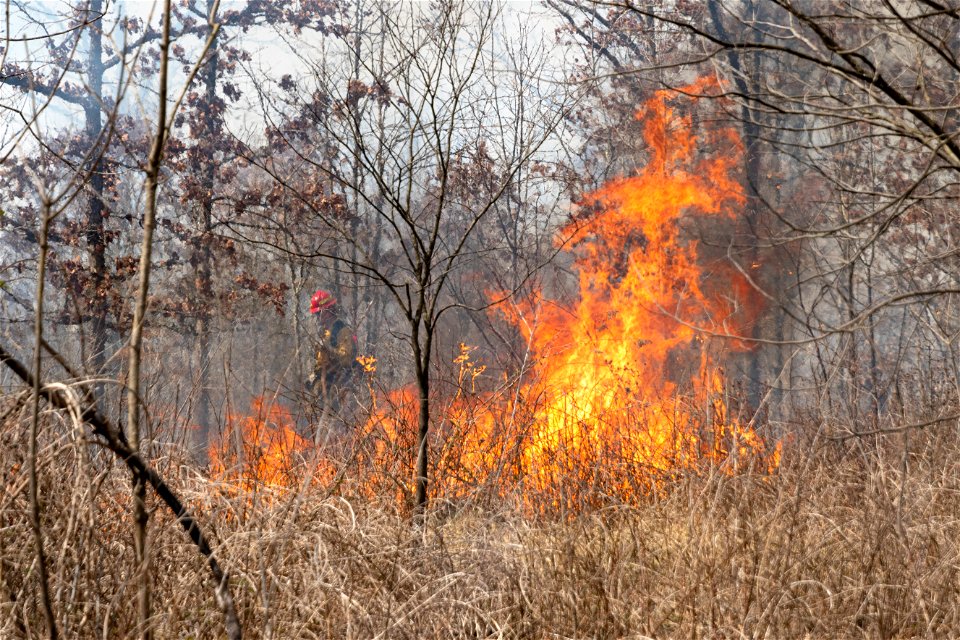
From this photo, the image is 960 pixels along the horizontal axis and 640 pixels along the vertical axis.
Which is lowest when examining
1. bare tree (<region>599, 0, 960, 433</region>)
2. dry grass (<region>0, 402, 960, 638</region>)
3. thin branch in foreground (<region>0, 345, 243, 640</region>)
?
dry grass (<region>0, 402, 960, 638</region>)

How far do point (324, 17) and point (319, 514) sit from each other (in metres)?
14.5

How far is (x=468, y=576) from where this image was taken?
338cm

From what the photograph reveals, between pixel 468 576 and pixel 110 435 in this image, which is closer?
pixel 110 435

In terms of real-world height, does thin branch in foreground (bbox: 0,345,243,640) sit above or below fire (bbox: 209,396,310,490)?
above

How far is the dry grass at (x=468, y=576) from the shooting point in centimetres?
269

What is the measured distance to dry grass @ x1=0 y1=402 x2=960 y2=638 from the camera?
106 inches

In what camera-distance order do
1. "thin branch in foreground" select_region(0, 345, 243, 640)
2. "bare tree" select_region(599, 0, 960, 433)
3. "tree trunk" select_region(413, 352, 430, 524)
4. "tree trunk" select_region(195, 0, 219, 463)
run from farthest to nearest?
"tree trunk" select_region(195, 0, 219, 463) < "tree trunk" select_region(413, 352, 430, 524) < "bare tree" select_region(599, 0, 960, 433) < "thin branch in foreground" select_region(0, 345, 243, 640)

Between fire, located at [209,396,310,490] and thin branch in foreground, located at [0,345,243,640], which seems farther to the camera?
fire, located at [209,396,310,490]

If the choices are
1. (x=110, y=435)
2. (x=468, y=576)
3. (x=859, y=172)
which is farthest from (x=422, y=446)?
(x=859, y=172)

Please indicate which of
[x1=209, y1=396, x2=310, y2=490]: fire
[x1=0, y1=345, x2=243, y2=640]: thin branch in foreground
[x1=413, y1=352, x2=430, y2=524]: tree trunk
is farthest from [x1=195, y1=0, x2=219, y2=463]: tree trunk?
[x1=0, y1=345, x2=243, y2=640]: thin branch in foreground

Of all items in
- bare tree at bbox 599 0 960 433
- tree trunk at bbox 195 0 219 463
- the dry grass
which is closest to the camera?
the dry grass

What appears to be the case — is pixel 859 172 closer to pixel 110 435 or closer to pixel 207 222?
pixel 207 222

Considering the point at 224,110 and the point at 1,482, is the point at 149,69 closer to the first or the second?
the point at 224,110

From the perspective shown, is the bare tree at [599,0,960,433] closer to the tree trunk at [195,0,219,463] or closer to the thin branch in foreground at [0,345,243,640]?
the thin branch in foreground at [0,345,243,640]
